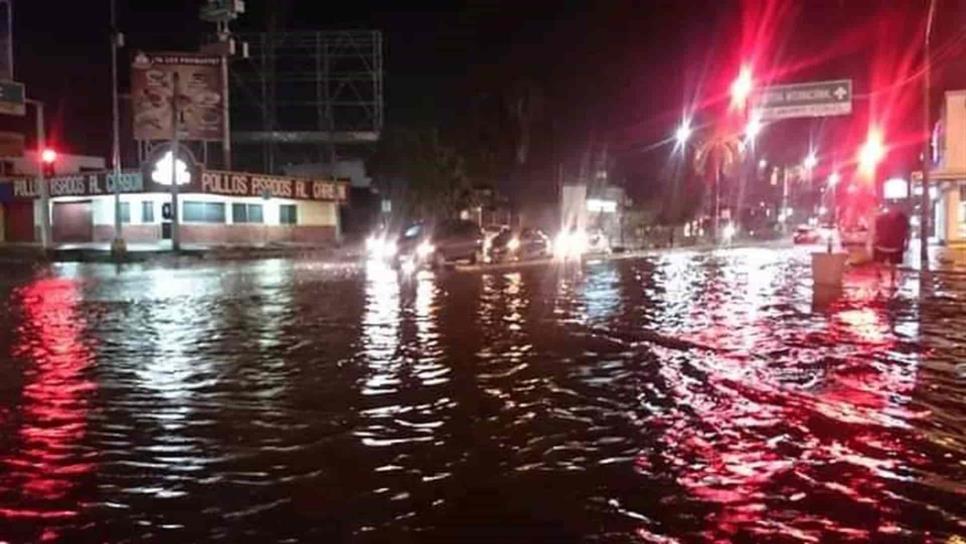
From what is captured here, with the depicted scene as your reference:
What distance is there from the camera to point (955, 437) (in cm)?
873

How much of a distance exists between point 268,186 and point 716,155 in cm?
2909

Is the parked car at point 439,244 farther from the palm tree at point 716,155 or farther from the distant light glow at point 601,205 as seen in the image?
the distant light glow at point 601,205

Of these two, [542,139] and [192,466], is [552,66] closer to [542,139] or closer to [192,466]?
[542,139]

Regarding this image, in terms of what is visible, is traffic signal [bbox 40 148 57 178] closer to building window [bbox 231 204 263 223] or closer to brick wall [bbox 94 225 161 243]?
brick wall [bbox 94 225 161 243]

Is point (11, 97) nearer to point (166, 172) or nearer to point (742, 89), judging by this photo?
point (166, 172)

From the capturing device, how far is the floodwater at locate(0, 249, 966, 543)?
6.51m

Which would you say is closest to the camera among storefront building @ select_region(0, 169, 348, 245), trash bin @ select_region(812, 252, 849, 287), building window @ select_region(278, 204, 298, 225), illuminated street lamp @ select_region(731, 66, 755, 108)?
Result: trash bin @ select_region(812, 252, 849, 287)

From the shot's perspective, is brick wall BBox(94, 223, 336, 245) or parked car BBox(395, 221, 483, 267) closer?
parked car BBox(395, 221, 483, 267)

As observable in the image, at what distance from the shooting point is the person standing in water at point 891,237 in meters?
32.9

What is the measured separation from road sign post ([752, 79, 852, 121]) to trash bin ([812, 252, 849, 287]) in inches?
498

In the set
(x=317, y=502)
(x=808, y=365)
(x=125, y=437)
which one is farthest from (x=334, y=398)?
(x=808, y=365)

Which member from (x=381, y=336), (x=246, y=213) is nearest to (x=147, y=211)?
(x=246, y=213)

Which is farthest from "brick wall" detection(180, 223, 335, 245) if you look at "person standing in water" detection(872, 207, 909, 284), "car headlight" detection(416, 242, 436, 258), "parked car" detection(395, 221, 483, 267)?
"person standing in water" detection(872, 207, 909, 284)

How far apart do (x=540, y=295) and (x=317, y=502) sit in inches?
673
